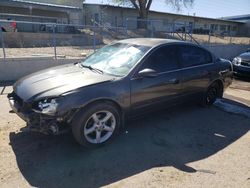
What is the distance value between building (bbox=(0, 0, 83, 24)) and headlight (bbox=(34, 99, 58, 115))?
20.7m

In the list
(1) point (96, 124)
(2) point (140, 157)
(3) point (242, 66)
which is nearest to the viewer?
(2) point (140, 157)

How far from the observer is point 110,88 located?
4.12 meters

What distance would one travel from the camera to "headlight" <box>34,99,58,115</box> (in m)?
3.62

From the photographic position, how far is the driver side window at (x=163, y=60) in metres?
4.79

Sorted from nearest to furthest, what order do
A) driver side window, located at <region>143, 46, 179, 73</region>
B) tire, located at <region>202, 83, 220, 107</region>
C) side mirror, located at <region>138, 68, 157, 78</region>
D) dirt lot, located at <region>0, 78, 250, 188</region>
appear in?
dirt lot, located at <region>0, 78, 250, 188</region> < side mirror, located at <region>138, 68, 157, 78</region> < driver side window, located at <region>143, 46, 179, 73</region> < tire, located at <region>202, 83, 220, 107</region>

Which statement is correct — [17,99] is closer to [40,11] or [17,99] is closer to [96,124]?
[96,124]

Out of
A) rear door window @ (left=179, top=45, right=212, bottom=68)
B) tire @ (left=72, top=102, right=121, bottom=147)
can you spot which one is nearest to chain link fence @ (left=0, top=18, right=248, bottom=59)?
rear door window @ (left=179, top=45, right=212, bottom=68)

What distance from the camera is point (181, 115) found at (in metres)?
5.77

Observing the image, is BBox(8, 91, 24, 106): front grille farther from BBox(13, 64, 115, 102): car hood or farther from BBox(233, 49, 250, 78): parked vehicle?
BBox(233, 49, 250, 78): parked vehicle

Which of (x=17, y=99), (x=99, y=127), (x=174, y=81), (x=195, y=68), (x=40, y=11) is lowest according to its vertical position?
(x=99, y=127)

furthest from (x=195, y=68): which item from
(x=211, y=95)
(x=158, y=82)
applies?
(x=158, y=82)

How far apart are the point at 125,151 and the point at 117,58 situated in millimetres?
1687

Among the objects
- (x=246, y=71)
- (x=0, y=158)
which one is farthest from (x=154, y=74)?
(x=246, y=71)

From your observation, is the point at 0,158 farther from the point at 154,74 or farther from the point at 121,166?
the point at 154,74
